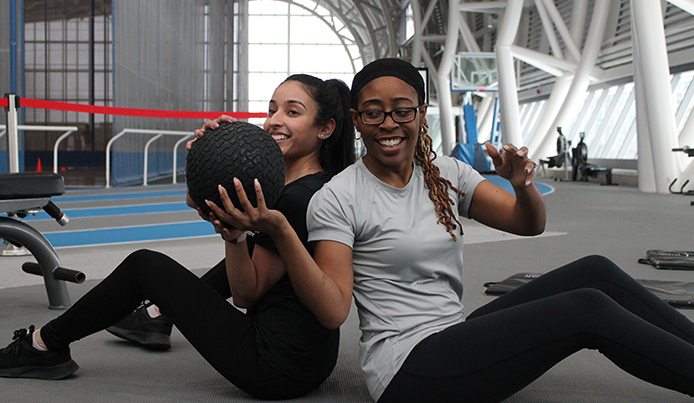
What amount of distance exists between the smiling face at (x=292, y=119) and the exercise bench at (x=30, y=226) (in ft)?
4.61

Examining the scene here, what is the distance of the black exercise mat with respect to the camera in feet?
10.5

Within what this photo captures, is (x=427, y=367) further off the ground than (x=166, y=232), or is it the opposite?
(x=427, y=367)

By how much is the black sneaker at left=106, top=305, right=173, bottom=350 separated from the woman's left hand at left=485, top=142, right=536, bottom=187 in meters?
1.48

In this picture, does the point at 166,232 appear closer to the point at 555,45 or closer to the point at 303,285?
the point at 303,285

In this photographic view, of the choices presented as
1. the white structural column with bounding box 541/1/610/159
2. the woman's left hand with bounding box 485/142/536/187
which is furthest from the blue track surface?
the white structural column with bounding box 541/1/610/159

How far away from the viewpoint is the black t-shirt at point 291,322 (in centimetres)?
180

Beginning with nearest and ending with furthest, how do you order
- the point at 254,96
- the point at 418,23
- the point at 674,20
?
the point at 674,20 → the point at 418,23 → the point at 254,96

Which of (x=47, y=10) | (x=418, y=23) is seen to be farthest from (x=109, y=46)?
(x=418, y=23)

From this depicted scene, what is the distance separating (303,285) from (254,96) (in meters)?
44.1

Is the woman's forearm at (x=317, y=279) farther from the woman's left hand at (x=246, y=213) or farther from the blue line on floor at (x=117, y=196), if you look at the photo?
the blue line on floor at (x=117, y=196)

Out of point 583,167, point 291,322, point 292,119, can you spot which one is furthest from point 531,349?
point 583,167

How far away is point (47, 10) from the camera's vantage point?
15266mm

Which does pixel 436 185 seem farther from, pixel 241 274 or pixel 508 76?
pixel 508 76

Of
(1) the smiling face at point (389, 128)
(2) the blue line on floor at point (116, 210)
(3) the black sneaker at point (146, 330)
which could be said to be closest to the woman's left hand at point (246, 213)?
(1) the smiling face at point (389, 128)
